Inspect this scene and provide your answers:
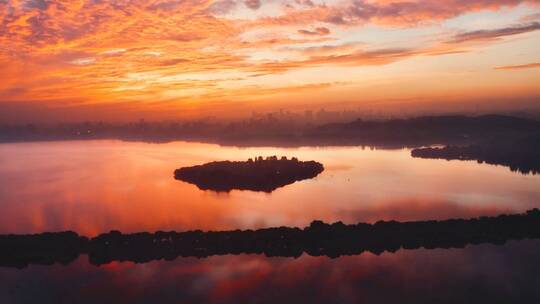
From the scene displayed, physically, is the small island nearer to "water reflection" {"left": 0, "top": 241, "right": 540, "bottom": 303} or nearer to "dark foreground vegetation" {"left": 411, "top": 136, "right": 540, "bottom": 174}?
"water reflection" {"left": 0, "top": 241, "right": 540, "bottom": 303}

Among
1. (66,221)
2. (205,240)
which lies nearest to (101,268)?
(205,240)

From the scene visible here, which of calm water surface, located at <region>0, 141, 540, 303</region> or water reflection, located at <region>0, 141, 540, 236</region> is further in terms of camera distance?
water reflection, located at <region>0, 141, 540, 236</region>

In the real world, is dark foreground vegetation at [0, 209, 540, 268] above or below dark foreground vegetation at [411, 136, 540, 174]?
above

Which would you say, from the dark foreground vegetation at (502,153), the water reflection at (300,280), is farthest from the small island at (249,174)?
the dark foreground vegetation at (502,153)

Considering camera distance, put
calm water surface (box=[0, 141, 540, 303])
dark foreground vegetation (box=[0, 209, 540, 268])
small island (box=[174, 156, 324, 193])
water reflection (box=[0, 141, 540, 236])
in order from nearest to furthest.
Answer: calm water surface (box=[0, 141, 540, 303]), dark foreground vegetation (box=[0, 209, 540, 268]), water reflection (box=[0, 141, 540, 236]), small island (box=[174, 156, 324, 193])

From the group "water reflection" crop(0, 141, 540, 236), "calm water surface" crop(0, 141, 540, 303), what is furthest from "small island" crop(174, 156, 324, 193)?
"calm water surface" crop(0, 141, 540, 303)

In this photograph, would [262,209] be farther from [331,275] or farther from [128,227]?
[331,275]

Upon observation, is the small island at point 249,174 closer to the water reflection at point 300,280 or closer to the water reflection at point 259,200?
the water reflection at point 259,200

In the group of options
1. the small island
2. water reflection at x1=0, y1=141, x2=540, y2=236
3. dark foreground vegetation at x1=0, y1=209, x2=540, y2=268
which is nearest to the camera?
dark foreground vegetation at x1=0, y1=209, x2=540, y2=268
